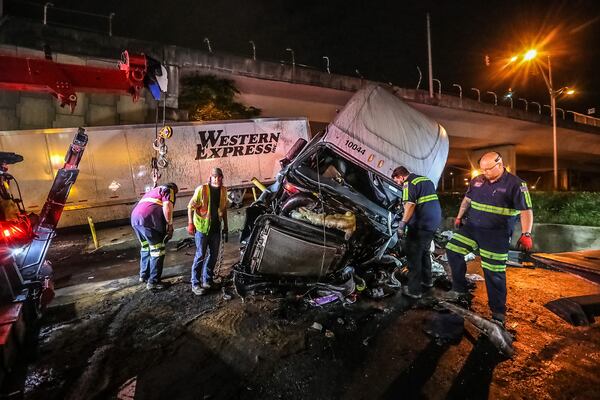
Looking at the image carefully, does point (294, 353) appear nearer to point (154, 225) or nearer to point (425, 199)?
point (425, 199)

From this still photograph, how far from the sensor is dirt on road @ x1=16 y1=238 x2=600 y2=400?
210cm

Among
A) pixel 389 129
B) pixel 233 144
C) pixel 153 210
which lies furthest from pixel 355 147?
pixel 233 144

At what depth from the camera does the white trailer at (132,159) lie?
6727mm

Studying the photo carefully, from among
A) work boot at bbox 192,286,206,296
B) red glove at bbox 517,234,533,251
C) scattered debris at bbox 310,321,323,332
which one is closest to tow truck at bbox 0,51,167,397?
work boot at bbox 192,286,206,296

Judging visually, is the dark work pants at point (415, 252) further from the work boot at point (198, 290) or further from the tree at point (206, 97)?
the tree at point (206, 97)

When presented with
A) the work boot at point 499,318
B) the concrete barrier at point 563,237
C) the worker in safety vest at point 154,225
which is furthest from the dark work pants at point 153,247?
the concrete barrier at point 563,237

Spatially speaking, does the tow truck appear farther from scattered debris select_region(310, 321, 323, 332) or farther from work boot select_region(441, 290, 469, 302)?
work boot select_region(441, 290, 469, 302)

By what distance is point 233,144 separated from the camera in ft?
27.3

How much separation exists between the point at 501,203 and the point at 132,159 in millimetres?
7549

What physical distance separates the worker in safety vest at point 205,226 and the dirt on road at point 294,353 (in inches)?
14.3

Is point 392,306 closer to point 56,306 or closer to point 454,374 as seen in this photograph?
point 454,374

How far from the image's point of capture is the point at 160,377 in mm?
2248

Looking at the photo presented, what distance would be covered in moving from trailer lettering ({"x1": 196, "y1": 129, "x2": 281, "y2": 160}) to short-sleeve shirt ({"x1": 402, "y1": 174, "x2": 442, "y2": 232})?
5755 mm

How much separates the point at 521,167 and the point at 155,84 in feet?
92.4
